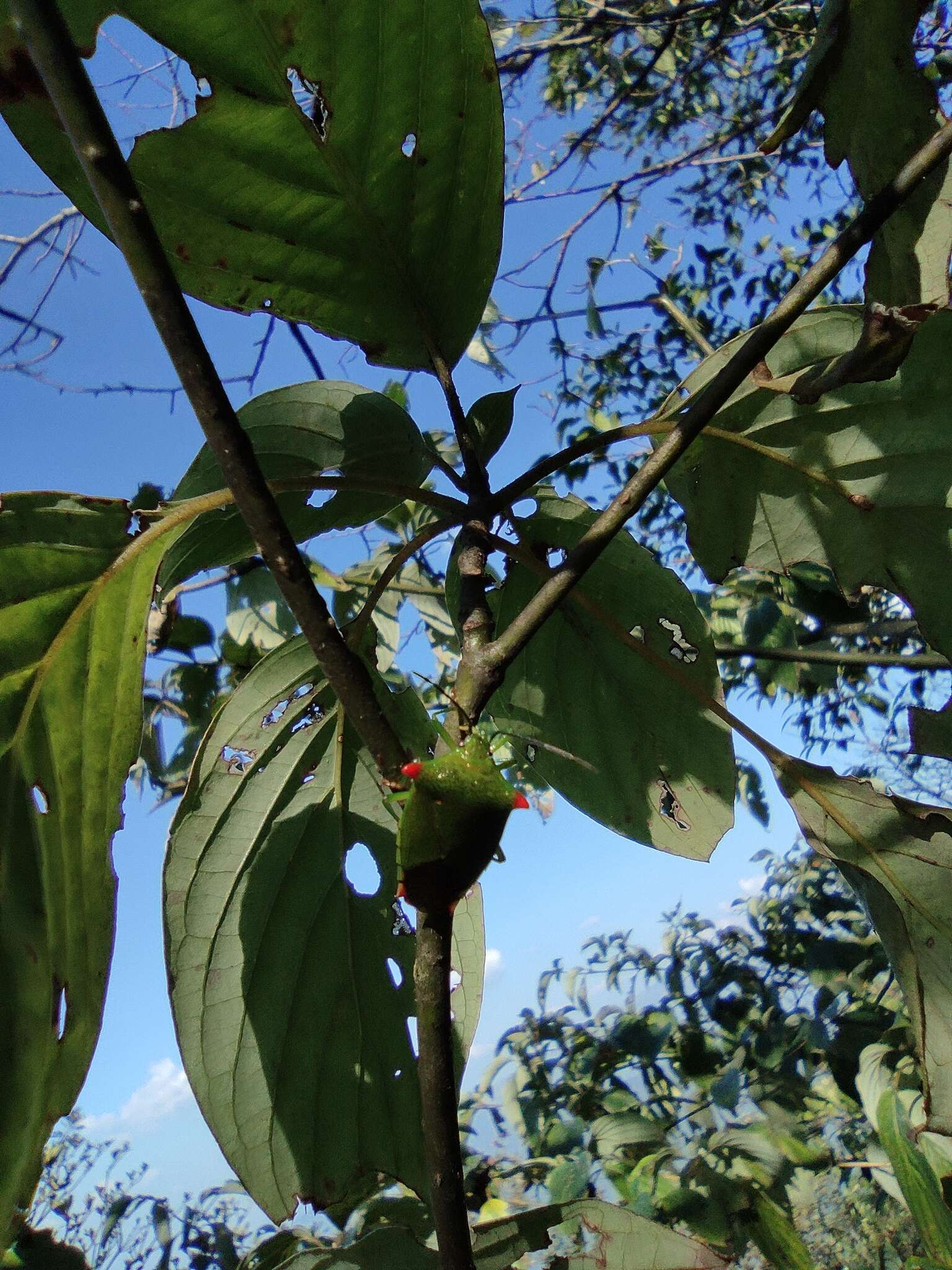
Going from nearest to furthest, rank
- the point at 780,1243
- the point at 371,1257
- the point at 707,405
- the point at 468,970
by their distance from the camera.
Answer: the point at 707,405, the point at 371,1257, the point at 468,970, the point at 780,1243

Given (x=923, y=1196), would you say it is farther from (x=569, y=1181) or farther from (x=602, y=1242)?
(x=569, y=1181)

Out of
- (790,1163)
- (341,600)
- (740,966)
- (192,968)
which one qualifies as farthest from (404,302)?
(740,966)

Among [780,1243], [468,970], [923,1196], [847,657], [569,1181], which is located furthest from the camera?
[569,1181]

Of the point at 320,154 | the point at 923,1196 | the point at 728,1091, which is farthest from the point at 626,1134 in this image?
the point at 320,154

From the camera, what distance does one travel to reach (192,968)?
644 millimetres

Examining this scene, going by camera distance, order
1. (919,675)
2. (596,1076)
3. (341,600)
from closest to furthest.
Result: (341,600) → (596,1076) → (919,675)

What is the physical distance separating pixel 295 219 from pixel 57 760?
1.22 ft

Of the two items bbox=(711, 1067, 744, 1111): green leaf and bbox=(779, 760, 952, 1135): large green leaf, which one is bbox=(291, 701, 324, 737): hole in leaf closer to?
bbox=(779, 760, 952, 1135): large green leaf

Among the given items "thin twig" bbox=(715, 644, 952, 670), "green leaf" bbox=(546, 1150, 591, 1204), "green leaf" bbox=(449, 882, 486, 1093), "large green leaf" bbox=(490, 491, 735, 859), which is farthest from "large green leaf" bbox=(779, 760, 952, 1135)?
"green leaf" bbox=(546, 1150, 591, 1204)

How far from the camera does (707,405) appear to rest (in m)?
0.49

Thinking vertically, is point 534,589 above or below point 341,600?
below

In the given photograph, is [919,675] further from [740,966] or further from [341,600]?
[341,600]

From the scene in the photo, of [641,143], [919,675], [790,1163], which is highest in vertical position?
[641,143]

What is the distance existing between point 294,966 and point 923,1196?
779 mm
